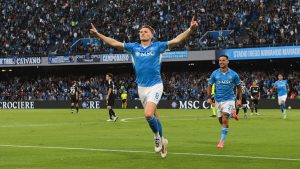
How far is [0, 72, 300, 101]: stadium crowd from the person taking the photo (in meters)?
56.4

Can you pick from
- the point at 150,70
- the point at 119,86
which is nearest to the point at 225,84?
the point at 150,70

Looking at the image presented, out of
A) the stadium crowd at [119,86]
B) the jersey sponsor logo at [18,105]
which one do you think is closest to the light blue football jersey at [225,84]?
the stadium crowd at [119,86]

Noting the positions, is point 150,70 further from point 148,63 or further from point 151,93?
point 151,93

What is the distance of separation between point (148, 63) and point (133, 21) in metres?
50.4

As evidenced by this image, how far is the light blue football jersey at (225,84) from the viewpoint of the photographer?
661 inches

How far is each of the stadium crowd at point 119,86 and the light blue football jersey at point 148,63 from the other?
4027cm

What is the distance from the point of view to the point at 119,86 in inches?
2525

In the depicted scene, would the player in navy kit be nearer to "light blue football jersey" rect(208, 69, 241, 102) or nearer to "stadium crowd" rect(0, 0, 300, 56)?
"light blue football jersey" rect(208, 69, 241, 102)

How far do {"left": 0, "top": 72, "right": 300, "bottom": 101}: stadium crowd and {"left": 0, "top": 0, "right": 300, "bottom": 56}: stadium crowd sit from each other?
11.6 ft

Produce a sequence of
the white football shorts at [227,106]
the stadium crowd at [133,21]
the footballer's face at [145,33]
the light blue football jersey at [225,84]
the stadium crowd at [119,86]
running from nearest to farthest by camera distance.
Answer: the footballer's face at [145,33]
the white football shorts at [227,106]
the light blue football jersey at [225,84]
the stadium crowd at [133,21]
the stadium crowd at [119,86]

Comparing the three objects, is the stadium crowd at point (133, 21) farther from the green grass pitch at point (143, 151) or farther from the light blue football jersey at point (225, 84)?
the light blue football jersey at point (225, 84)

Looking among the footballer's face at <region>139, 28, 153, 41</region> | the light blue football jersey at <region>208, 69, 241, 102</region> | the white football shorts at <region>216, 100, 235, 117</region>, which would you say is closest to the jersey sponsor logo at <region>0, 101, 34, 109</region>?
the light blue football jersey at <region>208, 69, 241, 102</region>

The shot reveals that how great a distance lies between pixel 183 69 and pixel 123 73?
276 inches

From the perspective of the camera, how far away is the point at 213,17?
58312 mm
